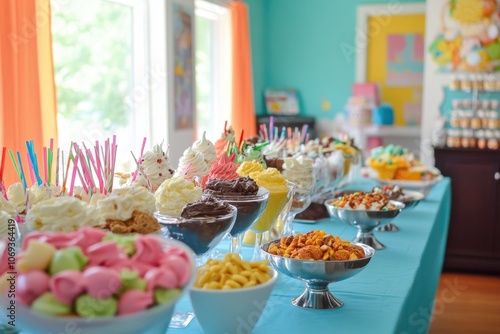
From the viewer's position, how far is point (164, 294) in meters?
0.93

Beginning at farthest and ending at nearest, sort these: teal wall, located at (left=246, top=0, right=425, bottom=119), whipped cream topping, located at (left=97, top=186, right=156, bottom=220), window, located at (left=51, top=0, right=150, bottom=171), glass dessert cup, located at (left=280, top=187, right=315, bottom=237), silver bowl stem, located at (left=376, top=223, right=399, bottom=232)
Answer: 1. teal wall, located at (left=246, top=0, right=425, bottom=119)
2. window, located at (left=51, top=0, right=150, bottom=171)
3. silver bowl stem, located at (left=376, top=223, right=399, bottom=232)
4. glass dessert cup, located at (left=280, top=187, right=315, bottom=237)
5. whipped cream topping, located at (left=97, top=186, right=156, bottom=220)

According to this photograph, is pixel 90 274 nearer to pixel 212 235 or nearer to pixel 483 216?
pixel 212 235

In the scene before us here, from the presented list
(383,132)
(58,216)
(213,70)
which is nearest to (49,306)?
(58,216)

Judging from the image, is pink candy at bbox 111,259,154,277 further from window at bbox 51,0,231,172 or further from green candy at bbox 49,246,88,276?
window at bbox 51,0,231,172

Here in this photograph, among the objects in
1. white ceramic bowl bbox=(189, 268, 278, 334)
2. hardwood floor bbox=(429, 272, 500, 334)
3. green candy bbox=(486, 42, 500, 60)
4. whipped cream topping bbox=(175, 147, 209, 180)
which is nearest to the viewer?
white ceramic bowl bbox=(189, 268, 278, 334)

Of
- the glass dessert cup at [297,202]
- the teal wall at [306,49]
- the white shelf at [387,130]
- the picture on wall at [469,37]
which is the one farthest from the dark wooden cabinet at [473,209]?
the glass dessert cup at [297,202]

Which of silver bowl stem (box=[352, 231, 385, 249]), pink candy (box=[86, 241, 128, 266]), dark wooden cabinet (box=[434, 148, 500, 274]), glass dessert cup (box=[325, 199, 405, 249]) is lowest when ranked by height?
dark wooden cabinet (box=[434, 148, 500, 274])

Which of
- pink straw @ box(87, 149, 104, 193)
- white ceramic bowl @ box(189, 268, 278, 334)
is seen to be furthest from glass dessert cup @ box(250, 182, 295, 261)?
white ceramic bowl @ box(189, 268, 278, 334)

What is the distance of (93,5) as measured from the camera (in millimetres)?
3861

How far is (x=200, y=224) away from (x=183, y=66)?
324 cm

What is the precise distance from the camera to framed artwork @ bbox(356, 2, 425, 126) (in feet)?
18.6

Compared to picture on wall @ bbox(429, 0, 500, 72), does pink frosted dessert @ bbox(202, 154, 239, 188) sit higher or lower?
lower

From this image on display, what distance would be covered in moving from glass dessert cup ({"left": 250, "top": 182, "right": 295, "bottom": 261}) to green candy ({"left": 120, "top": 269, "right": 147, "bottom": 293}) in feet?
2.80

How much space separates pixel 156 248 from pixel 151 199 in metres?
0.36
